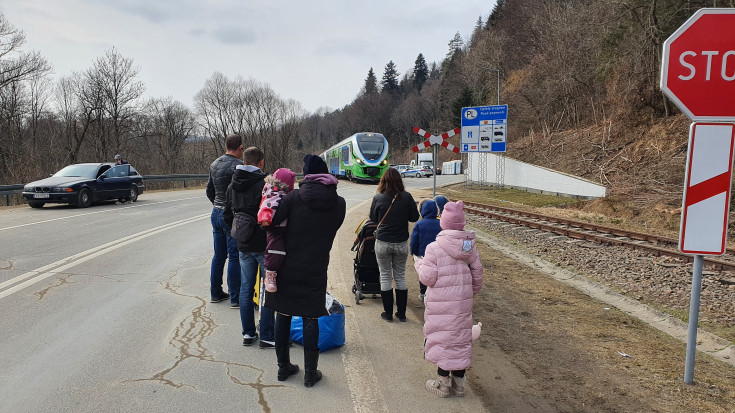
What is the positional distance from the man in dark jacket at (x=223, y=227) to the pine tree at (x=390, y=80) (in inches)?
4377

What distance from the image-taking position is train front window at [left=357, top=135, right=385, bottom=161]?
31.4 m

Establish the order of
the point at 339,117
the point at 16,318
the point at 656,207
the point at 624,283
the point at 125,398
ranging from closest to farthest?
1. the point at 125,398
2. the point at 16,318
3. the point at 624,283
4. the point at 656,207
5. the point at 339,117

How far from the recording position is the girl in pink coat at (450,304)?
11.9 feet

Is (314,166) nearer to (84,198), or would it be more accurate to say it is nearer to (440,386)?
(440,386)

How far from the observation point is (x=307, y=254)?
3709 mm

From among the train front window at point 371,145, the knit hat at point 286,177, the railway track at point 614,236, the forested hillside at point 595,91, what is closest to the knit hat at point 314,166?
the knit hat at point 286,177

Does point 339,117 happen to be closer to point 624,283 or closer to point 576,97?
point 576,97

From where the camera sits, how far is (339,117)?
12025 cm

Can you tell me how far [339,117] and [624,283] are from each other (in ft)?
379

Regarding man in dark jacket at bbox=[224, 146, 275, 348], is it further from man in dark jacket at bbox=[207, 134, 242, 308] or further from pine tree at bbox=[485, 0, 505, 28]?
pine tree at bbox=[485, 0, 505, 28]

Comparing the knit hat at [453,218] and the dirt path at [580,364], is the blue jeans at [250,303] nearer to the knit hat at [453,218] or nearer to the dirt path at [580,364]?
the knit hat at [453,218]

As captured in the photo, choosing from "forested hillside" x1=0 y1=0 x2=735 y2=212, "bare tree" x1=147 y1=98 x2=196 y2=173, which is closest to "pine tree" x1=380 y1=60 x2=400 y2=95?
"forested hillside" x1=0 y1=0 x2=735 y2=212

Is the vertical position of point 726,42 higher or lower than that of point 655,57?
lower

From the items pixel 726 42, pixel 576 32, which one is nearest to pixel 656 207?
pixel 726 42
